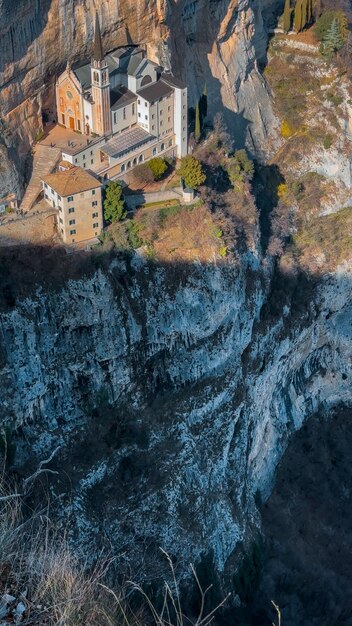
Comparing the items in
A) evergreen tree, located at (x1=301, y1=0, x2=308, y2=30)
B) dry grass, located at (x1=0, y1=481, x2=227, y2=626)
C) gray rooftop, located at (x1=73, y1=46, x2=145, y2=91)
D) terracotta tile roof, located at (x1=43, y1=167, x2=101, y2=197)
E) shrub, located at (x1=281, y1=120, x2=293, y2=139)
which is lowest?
dry grass, located at (x1=0, y1=481, x2=227, y2=626)

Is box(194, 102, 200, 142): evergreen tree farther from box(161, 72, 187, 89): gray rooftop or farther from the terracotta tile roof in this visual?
Answer: the terracotta tile roof

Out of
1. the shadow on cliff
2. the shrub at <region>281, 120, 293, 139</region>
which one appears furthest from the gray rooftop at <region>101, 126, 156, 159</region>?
the shrub at <region>281, 120, 293, 139</region>

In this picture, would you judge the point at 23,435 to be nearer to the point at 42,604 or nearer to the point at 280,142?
the point at 42,604

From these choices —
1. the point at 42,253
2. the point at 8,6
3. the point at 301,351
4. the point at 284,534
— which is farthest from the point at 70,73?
the point at 284,534

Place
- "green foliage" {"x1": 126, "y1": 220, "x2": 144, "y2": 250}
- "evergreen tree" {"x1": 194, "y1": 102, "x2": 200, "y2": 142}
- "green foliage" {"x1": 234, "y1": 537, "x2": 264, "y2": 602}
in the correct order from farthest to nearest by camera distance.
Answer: "evergreen tree" {"x1": 194, "y1": 102, "x2": 200, "y2": 142} < "green foliage" {"x1": 234, "y1": 537, "x2": 264, "y2": 602} < "green foliage" {"x1": 126, "y1": 220, "x2": 144, "y2": 250}

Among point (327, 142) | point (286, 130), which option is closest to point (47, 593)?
point (327, 142)

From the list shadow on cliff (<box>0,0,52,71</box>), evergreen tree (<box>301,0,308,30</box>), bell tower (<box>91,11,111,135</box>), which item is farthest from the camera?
A: evergreen tree (<box>301,0,308,30</box>)
